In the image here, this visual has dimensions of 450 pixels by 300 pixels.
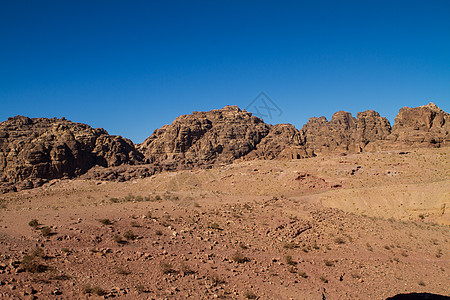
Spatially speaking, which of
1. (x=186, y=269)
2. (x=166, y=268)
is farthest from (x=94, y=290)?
(x=186, y=269)

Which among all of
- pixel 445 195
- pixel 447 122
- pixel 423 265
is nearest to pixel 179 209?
pixel 423 265

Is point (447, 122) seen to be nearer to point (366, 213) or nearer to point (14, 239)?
point (366, 213)

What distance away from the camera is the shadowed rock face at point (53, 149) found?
66125mm

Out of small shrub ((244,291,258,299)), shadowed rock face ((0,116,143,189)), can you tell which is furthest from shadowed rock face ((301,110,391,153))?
small shrub ((244,291,258,299))

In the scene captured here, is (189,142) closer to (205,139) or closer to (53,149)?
(205,139)

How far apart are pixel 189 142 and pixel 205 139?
5324 mm

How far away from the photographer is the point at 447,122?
71.7m

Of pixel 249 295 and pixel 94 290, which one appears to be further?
pixel 249 295

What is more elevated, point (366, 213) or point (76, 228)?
point (76, 228)

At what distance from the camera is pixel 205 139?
96.1m

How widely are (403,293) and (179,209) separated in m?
12.1

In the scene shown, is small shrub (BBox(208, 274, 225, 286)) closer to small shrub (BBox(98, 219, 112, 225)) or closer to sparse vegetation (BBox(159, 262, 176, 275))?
sparse vegetation (BBox(159, 262, 176, 275))

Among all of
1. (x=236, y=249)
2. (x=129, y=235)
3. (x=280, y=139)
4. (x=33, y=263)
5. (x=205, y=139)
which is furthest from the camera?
(x=280, y=139)

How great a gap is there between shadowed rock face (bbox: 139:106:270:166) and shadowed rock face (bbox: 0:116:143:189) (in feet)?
42.0
